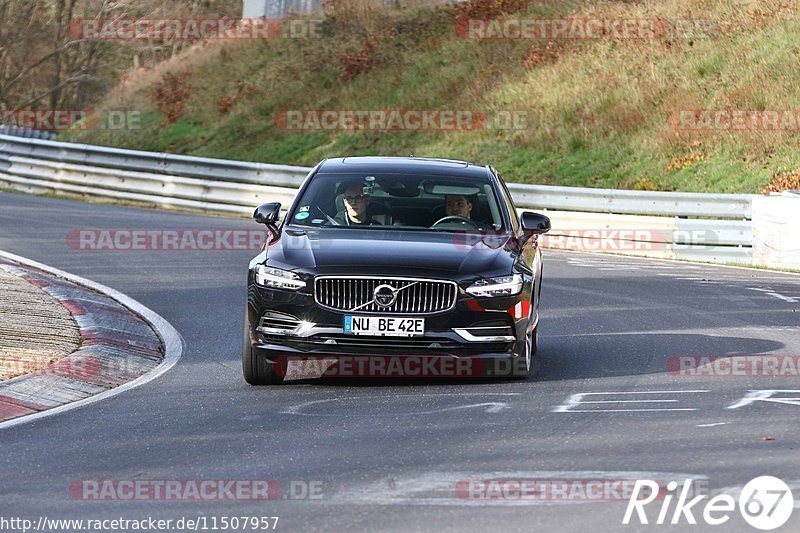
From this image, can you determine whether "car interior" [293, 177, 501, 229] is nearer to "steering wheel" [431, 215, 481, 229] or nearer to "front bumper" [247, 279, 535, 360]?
"steering wheel" [431, 215, 481, 229]

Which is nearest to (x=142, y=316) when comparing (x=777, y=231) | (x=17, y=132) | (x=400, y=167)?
(x=400, y=167)

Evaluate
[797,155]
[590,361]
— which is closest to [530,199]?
[797,155]

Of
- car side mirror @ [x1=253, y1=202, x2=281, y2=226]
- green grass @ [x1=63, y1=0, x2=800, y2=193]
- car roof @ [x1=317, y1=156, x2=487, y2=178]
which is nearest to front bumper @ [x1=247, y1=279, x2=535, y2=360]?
car side mirror @ [x1=253, y1=202, x2=281, y2=226]

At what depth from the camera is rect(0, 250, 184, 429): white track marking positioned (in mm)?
9037

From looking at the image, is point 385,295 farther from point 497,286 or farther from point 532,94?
point 532,94

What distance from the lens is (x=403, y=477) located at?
22.2 ft

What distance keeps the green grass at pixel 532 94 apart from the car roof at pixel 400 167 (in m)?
14.8

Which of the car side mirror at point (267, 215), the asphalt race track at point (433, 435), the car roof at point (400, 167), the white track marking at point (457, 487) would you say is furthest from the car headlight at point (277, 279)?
the white track marking at point (457, 487)

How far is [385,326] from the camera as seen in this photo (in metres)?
9.38

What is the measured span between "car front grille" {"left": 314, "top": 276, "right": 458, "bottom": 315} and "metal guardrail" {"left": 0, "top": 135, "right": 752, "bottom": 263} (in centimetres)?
1126

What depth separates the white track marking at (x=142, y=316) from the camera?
9037mm

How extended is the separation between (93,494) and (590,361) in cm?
540

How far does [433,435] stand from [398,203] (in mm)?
3312

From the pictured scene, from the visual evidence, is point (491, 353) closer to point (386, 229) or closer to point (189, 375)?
point (386, 229)
